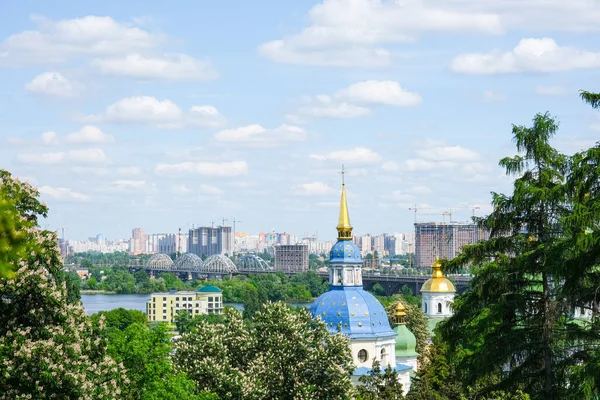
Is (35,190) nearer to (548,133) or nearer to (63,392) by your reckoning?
(63,392)

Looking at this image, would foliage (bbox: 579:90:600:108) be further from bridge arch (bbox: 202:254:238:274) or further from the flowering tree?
bridge arch (bbox: 202:254:238:274)

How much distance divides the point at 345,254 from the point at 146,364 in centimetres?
2307

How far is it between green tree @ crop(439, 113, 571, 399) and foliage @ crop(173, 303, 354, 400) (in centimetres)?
688

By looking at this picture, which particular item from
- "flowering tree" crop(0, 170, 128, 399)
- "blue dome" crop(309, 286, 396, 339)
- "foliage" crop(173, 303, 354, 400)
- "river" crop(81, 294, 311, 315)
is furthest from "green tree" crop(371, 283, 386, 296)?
"flowering tree" crop(0, 170, 128, 399)

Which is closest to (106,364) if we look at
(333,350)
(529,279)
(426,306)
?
(529,279)

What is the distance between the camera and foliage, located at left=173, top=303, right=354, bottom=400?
71.2 ft

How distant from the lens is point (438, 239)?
18312 centimetres

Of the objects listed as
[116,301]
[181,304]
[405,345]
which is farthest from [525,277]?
[116,301]

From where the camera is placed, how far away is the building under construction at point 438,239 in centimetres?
18375

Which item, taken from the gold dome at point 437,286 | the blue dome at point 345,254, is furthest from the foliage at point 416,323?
the blue dome at point 345,254

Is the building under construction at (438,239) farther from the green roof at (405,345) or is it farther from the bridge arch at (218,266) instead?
the green roof at (405,345)

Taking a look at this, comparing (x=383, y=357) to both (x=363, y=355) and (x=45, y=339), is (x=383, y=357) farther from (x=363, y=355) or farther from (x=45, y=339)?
(x=45, y=339)

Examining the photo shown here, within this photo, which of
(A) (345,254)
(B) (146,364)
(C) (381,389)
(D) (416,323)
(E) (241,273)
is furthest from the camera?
(E) (241,273)

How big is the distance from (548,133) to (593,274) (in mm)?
3184
